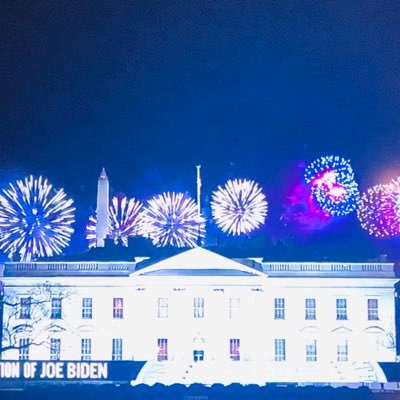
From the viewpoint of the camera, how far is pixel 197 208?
42.9 m

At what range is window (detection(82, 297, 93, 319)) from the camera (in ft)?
109

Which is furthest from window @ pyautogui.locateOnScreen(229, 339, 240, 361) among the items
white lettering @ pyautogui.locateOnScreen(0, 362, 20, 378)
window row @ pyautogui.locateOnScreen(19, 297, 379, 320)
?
white lettering @ pyautogui.locateOnScreen(0, 362, 20, 378)

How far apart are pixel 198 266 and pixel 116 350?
4.42 m

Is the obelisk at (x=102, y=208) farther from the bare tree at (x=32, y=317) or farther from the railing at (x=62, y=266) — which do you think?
the bare tree at (x=32, y=317)

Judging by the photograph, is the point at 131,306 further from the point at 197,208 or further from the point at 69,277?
the point at 197,208

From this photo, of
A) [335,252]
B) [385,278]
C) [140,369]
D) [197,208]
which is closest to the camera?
[140,369]

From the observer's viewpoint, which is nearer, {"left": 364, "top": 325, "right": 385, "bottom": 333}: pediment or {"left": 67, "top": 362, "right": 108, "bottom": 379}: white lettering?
{"left": 67, "top": 362, "right": 108, "bottom": 379}: white lettering

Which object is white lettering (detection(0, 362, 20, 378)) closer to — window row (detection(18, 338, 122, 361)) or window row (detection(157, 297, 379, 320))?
window row (detection(18, 338, 122, 361))

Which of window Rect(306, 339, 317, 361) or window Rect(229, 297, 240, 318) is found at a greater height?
window Rect(229, 297, 240, 318)

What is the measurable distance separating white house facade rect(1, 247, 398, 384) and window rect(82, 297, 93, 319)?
0.03 metres

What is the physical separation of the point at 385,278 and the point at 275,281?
3856mm

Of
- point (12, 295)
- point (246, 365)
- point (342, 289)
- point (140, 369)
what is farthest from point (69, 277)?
point (342, 289)

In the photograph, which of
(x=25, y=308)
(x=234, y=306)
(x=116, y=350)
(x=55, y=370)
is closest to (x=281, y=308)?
(x=234, y=306)

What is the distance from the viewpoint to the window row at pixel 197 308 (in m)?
32.0
